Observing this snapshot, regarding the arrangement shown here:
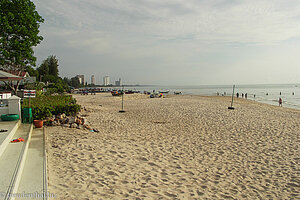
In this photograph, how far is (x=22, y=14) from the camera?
49.2 ft

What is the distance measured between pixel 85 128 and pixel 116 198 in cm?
591

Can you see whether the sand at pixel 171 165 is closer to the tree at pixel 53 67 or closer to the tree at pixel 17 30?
the tree at pixel 17 30

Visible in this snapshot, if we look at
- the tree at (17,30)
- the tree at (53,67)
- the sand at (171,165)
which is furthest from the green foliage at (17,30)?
the tree at (53,67)

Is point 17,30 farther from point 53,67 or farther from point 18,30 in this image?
point 53,67

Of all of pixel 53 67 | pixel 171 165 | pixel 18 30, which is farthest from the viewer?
pixel 53 67

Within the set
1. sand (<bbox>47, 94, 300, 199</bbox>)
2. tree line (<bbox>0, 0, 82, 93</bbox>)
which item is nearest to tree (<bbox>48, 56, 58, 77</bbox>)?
tree line (<bbox>0, 0, 82, 93</bbox>)

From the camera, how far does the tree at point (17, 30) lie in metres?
14.5

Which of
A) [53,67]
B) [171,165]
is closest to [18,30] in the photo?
[171,165]

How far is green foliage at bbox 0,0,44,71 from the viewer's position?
1449 cm

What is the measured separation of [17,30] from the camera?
579 inches

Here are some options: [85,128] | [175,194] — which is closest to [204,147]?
[175,194]

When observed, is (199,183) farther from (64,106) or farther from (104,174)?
(64,106)

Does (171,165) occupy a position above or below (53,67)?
below

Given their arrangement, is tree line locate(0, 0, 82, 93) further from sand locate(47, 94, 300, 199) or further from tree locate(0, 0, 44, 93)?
sand locate(47, 94, 300, 199)
